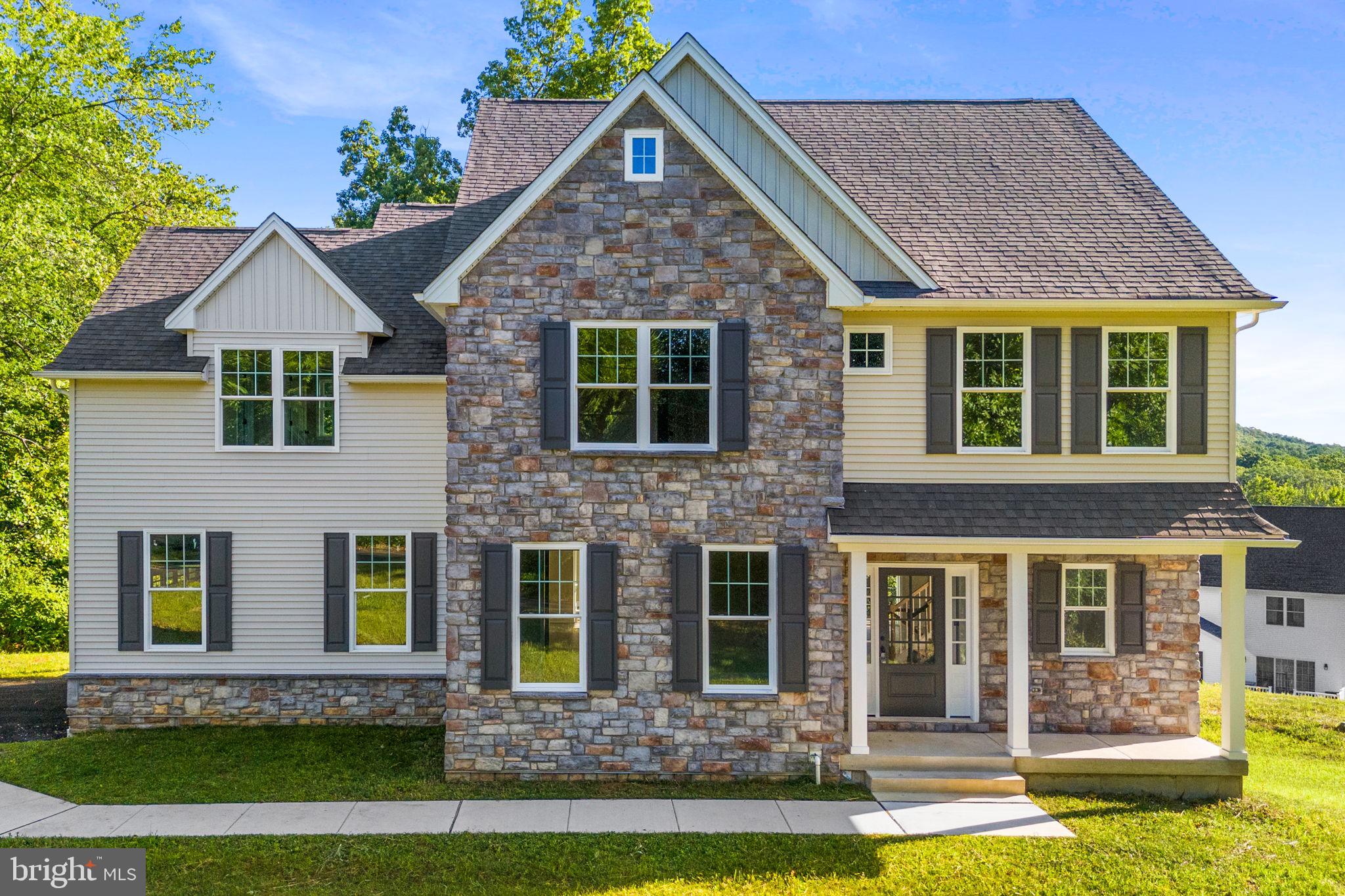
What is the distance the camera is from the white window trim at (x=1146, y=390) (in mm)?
10039

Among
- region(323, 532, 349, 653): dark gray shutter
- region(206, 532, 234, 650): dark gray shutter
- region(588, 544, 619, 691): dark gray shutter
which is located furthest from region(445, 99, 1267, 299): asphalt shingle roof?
region(206, 532, 234, 650): dark gray shutter

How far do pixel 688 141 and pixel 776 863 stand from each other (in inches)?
314

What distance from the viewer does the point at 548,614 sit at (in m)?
9.40

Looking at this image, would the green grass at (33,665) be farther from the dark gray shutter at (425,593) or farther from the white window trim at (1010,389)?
the white window trim at (1010,389)

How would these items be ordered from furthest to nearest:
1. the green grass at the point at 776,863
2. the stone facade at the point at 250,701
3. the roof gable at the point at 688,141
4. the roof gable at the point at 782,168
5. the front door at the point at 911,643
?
1. the stone facade at the point at 250,701
2. the front door at the point at 911,643
3. the roof gable at the point at 782,168
4. the roof gable at the point at 688,141
5. the green grass at the point at 776,863

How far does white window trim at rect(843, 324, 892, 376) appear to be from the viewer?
10109 millimetres

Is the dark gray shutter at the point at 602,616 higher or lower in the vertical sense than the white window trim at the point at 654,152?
lower

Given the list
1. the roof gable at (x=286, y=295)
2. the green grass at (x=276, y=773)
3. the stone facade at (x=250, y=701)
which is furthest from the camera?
the stone facade at (x=250, y=701)

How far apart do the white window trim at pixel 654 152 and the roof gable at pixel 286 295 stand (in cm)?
463

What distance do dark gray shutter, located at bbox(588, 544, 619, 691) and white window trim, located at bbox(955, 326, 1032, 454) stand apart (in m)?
4.84

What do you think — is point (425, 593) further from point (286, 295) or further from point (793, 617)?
point (793, 617)

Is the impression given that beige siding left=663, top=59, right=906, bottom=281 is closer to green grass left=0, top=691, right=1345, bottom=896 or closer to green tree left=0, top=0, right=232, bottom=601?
green grass left=0, top=691, right=1345, bottom=896

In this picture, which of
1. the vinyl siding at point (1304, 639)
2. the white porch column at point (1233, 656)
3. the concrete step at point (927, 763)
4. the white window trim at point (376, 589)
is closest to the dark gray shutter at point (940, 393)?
the white porch column at point (1233, 656)

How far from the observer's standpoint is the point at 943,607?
10555mm
